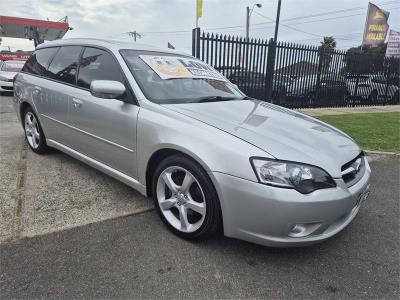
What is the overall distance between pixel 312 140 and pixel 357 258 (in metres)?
0.99

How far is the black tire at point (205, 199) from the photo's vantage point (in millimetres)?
2439

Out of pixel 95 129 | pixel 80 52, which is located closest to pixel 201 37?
pixel 80 52

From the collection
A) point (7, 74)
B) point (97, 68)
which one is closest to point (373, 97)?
point (97, 68)

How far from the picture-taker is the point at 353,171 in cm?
266

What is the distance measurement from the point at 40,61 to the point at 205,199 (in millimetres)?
3560

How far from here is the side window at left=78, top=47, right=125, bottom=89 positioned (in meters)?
3.34

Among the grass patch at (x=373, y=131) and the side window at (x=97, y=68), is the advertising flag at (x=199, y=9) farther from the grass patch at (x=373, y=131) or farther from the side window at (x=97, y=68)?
the side window at (x=97, y=68)

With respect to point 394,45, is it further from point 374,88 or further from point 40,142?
point 40,142

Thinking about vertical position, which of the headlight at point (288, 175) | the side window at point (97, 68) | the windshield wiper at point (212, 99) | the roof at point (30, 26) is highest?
the roof at point (30, 26)

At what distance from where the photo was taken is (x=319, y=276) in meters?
2.38

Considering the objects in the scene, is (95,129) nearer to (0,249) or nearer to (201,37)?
(0,249)

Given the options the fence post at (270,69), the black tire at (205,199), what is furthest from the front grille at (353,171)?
the fence post at (270,69)

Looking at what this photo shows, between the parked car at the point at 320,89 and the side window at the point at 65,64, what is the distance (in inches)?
333

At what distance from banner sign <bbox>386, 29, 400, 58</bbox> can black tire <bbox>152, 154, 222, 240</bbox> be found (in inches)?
584
